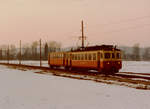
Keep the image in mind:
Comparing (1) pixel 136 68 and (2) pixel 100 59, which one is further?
(1) pixel 136 68

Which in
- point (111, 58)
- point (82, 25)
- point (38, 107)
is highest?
point (82, 25)

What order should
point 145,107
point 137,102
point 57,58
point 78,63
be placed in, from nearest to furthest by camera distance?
point 145,107 < point 137,102 < point 78,63 < point 57,58

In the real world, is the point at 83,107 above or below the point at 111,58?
below

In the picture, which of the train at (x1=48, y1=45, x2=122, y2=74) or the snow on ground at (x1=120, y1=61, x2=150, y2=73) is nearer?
the train at (x1=48, y1=45, x2=122, y2=74)

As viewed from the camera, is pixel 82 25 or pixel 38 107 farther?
pixel 82 25

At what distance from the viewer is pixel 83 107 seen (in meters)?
8.21

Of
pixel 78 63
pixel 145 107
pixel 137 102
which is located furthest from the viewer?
pixel 78 63

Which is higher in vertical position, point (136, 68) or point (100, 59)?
point (100, 59)

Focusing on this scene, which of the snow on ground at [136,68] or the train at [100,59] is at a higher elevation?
the train at [100,59]

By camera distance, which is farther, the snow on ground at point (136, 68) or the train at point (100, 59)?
the snow on ground at point (136, 68)

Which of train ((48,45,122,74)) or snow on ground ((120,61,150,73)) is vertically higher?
train ((48,45,122,74))

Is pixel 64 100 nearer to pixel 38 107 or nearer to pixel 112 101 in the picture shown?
pixel 38 107

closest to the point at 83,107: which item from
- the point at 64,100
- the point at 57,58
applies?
the point at 64,100

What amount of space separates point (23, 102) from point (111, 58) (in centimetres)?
1401
